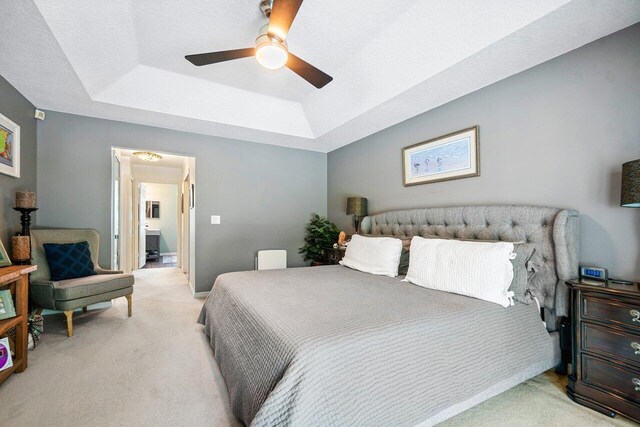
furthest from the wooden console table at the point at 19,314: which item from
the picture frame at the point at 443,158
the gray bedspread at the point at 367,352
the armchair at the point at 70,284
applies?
the picture frame at the point at 443,158

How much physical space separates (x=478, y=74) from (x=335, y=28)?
50.9 inches

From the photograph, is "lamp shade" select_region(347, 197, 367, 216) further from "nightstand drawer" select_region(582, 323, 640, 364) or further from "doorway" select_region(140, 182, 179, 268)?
"doorway" select_region(140, 182, 179, 268)

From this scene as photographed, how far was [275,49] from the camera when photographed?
1.86 meters

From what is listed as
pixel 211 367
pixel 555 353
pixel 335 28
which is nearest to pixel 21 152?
pixel 211 367

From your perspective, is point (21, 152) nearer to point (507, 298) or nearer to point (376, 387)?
point (376, 387)

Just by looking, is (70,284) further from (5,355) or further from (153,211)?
(153,211)

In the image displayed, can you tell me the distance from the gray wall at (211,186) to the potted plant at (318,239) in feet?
0.55

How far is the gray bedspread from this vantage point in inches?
42.8

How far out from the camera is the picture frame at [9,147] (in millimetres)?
2461

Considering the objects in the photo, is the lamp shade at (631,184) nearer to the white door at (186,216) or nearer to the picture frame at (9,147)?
the picture frame at (9,147)

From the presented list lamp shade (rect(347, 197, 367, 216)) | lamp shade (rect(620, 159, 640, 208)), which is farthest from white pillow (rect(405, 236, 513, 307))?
lamp shade (rect(347, 197, 367, 216))

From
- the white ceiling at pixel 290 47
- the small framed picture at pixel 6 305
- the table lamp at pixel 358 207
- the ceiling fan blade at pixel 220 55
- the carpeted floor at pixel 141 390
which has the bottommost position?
the carpeted floor at pixel 141 390

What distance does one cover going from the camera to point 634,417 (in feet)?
4.80

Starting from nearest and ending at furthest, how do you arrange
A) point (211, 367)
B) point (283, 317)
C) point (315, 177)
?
point (283, 317) < point (211, 367) < point (315, 177)
